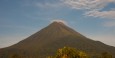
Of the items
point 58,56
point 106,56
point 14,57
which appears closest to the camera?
point 58,56

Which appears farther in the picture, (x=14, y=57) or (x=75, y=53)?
(x=14, y=57)

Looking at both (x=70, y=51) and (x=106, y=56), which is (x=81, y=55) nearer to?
(x=70, y=51)

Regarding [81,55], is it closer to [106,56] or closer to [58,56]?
[58,56]

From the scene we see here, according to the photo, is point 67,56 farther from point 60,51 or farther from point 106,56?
point 106,56

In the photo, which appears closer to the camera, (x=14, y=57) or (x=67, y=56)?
(x=67, y=56)

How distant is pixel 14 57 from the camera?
84.0 m

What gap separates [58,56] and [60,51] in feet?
2.76

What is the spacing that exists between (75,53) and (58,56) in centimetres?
321

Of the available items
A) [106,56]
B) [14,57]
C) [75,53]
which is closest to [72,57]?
[75,53]

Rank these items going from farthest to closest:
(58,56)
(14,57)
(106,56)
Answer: (14,57), (106,56), (58,56)

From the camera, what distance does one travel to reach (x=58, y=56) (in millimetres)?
38812

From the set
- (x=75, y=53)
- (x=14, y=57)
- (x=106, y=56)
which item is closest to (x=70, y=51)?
(x=75, y=53)

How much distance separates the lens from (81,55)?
133 ft

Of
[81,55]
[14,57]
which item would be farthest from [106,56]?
[81,55]
